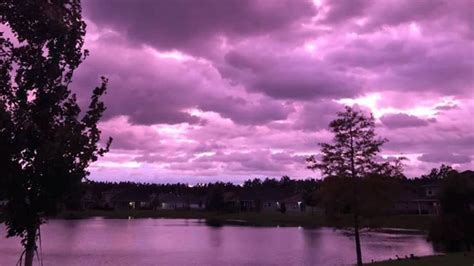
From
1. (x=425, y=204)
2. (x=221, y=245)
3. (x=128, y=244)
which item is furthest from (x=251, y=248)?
(x=425, y=204)

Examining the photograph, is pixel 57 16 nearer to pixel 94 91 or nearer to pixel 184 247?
pixel 94 91

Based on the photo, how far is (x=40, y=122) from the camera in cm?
1271

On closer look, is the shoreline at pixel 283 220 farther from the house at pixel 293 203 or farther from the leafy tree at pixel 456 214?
the house at pixel 293 203

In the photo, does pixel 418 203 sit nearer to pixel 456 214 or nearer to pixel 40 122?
pixel 456 214

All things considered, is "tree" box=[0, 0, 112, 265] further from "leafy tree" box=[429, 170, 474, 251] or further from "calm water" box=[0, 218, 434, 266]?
"leafy tree" box=[429, 170, 474, 251]

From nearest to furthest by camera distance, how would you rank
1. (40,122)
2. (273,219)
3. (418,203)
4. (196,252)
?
(40,122)
(196,252)
(273,219)
(418,203)

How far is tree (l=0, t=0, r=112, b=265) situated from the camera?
474 inches

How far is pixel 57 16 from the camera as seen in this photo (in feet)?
40.1

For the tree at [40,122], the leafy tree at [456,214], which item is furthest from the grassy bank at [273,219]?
the tree at [40,122]

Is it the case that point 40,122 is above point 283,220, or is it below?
above


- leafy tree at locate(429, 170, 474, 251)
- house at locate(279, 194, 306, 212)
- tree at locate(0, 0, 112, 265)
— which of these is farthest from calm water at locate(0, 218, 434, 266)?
house at locate(279, 194, 306, 212)

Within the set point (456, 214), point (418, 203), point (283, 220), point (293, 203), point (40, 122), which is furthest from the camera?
point (293, 203)

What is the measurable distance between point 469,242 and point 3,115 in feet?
148

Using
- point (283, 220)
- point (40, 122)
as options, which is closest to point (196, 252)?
point (40, 122)
